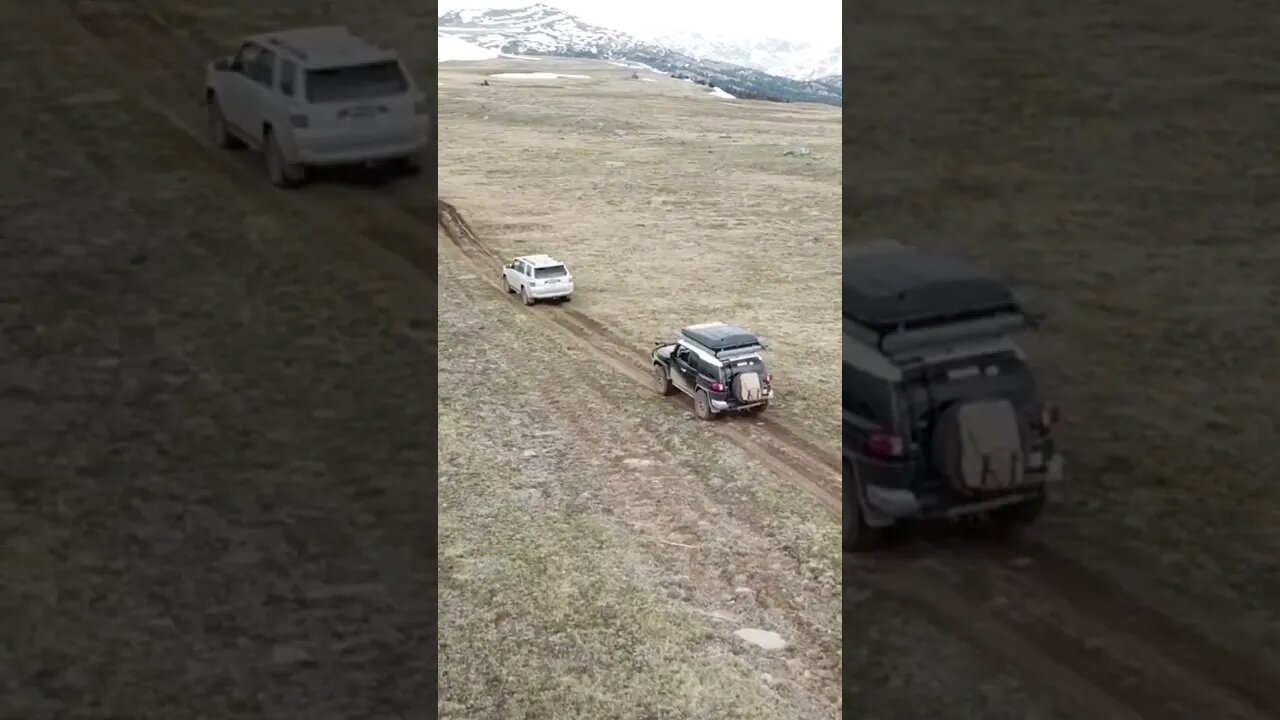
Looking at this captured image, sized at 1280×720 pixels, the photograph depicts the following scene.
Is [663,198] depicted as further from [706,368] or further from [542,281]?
[706,368]

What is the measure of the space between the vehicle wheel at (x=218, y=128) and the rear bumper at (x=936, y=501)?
9.13 feet

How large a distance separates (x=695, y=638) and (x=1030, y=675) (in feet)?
10.1

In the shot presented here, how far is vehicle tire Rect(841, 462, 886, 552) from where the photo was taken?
414 cm

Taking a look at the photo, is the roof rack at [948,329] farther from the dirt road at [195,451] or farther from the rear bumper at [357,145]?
the rear bumper at [357,145]

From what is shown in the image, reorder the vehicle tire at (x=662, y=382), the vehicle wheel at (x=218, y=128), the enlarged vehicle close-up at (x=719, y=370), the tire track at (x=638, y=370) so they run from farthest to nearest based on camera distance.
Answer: the vehicle tire at (x=662, y=382), the enlarged vehicle close-up at (x=719, y=370), the tire track at (x=638, y=370), the vehicle wheel at (x=218, y=128)

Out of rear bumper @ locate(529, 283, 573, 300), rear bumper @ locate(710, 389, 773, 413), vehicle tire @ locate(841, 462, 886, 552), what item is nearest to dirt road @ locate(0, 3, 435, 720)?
vehicle tire @ locate(841, 462, 886, 552)

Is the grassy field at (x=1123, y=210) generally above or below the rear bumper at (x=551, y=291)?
above

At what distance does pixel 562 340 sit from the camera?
455 inches

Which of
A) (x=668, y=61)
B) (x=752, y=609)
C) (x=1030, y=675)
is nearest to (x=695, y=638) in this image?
(x=752, y=609)

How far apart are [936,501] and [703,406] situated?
5.34 metres

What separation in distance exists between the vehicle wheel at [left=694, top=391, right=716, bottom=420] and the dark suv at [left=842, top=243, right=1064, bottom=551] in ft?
16.5

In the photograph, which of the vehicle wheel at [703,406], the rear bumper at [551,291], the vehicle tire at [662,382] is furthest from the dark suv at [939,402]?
the rear bumper at [551,291]

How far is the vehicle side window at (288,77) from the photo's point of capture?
3.94 metres

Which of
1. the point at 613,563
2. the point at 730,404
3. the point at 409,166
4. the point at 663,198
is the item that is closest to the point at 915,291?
the point at 409,166
